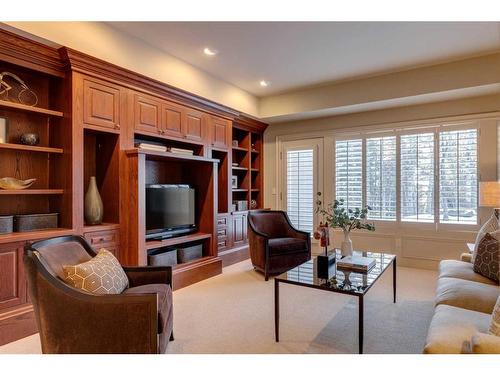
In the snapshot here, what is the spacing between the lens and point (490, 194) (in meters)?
3.27

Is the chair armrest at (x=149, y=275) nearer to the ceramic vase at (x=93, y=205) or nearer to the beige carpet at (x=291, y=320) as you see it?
the beige carpet at (x=291, y=320)

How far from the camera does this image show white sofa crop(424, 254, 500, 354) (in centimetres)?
143

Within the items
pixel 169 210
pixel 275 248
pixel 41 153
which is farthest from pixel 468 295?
pixel 41 153

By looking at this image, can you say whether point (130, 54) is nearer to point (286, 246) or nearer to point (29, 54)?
point (29, 54)

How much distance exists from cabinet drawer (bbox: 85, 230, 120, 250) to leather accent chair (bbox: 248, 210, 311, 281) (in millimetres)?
1778

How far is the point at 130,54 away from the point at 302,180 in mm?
3501

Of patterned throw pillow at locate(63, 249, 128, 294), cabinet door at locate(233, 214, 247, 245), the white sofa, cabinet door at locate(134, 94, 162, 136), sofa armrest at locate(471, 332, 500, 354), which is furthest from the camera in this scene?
cabinet door at locate(233, 214, 247, 245)

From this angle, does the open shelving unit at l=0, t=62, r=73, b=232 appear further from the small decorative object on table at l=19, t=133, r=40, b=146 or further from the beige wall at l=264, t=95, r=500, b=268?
the beige wall at l=264, t=95, r=500, b=268

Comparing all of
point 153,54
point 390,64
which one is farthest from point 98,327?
point 390,64

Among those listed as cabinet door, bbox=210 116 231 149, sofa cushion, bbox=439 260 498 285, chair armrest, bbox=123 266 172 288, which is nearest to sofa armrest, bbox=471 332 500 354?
sofa cushion, bbox=439 260 498 285

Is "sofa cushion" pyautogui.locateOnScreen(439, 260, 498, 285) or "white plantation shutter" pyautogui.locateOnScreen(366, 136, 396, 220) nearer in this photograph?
"sofa cushion" pyautogui.locateOnScreen(439, 260, 498, 285)

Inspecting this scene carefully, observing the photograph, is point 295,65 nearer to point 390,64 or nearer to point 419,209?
point 390,64

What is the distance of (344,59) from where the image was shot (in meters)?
3.89

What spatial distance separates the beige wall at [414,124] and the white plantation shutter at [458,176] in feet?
0.40
